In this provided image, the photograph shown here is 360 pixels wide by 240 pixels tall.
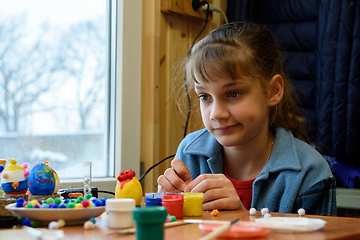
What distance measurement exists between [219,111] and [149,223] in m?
0.56

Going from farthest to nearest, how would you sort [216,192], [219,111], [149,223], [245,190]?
[245,190], [219,111], [216,192], [149,223]

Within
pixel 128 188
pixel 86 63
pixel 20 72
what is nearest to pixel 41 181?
pixel 128 188

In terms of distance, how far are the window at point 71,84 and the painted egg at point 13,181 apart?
508 mm

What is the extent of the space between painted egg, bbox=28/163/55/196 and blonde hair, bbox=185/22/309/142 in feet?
1.59

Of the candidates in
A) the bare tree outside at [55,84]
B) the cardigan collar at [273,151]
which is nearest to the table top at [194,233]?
the cardigan collar at [273,151]

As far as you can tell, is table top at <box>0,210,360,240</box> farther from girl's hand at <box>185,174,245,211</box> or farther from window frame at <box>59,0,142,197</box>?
window frame at <box>59,0,142,197</box>

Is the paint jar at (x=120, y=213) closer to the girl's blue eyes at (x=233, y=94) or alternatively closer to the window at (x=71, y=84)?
the girl's blue eyes at (x=233, y=94)

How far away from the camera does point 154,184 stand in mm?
1488

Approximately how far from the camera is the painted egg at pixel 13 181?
0.70 meters

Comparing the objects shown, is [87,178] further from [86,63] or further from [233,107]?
[86,63]

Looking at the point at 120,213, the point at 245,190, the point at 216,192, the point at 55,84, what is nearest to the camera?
the point at 120,213

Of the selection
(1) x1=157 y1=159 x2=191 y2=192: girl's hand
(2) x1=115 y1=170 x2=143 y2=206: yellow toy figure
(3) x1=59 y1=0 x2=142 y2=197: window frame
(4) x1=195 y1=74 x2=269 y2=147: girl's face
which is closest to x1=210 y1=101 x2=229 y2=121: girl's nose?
(4) x1=195 y1=74 x2=269 y2=147: girl's face

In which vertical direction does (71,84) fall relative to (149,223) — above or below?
above

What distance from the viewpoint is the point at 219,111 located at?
38.7 inches
